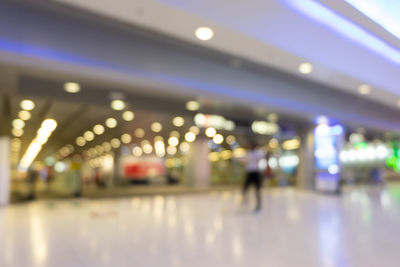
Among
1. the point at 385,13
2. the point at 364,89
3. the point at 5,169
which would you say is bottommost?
the point at 5,169

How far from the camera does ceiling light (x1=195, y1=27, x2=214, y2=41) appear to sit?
414cm

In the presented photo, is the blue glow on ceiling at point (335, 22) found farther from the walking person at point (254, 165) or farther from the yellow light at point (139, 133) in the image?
the yellow light at point (139, 133)

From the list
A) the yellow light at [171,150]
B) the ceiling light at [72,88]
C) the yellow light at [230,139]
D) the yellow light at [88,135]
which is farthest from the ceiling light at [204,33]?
the yellow light at [88,135]

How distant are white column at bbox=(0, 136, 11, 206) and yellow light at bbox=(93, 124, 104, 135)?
3353mm

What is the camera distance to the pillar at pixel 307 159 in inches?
508

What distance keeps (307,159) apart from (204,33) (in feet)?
34.2

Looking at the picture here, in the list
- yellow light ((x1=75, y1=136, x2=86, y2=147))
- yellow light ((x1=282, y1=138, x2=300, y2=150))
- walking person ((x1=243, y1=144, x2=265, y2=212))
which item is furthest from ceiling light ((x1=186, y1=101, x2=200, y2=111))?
yellow light ((x1=75, y1=136, x2=86, y2=147))

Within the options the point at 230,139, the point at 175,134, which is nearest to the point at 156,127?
the point at 175,134

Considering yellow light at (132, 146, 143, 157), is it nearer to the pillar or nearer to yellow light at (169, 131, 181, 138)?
yellow light at (169, 131, 181, 138)

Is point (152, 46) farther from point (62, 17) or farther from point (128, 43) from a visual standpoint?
point (62, 17)

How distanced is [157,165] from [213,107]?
17.2 feet

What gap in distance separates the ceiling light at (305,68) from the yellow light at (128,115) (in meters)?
5.64

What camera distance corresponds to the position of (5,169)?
841 cm

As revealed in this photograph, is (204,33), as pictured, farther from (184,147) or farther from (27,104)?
(184,147)
